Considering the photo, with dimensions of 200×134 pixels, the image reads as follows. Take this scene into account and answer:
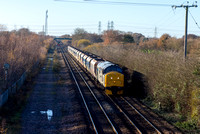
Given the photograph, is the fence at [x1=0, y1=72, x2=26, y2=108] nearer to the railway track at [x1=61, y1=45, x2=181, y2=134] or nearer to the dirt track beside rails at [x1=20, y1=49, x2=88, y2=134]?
the dirt track beside rails at [x1=20, y1=49, x2=88, y2=134]

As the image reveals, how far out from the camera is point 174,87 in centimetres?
1425

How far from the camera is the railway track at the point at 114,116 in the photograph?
1139 centimetres

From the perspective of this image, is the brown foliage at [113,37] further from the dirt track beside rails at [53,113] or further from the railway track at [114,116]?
the railway track at [114,116]

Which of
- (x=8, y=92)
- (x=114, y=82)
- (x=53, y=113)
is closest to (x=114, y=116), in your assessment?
(x=53, y=113)

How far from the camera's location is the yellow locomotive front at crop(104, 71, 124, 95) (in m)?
18.1

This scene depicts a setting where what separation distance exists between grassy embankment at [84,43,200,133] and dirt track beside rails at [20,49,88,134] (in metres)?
5.19

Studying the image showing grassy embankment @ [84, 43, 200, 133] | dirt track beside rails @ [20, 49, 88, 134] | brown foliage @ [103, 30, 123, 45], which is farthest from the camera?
brown foliage @ [103, 30, 123, 45]

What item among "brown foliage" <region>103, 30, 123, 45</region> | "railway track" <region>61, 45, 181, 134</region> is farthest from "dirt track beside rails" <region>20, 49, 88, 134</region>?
"brown foliage" <region>103, 30, 123, 45</region>

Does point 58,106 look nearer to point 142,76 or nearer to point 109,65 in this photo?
point 109,65

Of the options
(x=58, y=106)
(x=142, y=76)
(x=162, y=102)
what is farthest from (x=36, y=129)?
(x=142, y=76)

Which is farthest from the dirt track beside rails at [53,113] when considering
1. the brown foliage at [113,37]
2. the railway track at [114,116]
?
the brown foliage at [113,37]

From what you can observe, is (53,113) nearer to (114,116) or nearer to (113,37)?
(114,116)

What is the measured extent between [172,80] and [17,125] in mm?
9262

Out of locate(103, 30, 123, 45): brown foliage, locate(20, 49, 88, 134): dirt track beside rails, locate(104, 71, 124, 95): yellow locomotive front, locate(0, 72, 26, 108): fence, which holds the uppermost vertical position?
locate(103, 30, 123, 45): brown foliage
